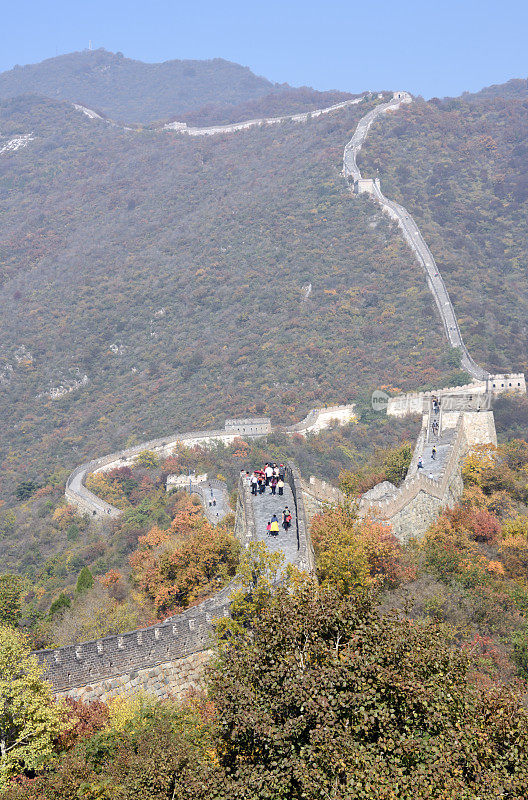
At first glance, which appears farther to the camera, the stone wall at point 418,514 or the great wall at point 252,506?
the stone wall at point 418,514

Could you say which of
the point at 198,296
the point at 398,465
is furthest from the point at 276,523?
the point at 198,296

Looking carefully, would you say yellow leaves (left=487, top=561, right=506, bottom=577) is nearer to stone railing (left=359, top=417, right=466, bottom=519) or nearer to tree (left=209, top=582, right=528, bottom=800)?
stone railing (left=359, top=417, right=466, bottom=519)

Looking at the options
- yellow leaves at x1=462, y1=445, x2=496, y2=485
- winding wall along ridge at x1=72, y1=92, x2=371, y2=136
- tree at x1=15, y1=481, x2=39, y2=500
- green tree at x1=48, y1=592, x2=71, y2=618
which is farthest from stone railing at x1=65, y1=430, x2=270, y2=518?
winding wall along ridge at x1=72, y1=92, x2=371, y2=136

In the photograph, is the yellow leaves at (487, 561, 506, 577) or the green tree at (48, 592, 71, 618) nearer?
the green tree at (48, 592, 71, 618)

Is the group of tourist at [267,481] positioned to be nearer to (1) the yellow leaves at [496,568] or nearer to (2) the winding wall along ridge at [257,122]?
(1) the yellow leaves at [496,568]

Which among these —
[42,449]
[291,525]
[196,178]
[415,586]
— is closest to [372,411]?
[42,449]

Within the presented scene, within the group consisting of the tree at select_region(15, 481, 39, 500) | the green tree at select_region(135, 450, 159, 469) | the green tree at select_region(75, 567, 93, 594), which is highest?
the green tree at select_region(75, 567, 93, 594)

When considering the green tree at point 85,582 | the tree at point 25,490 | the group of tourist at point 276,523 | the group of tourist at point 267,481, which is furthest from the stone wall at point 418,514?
the tree at point 25,490
